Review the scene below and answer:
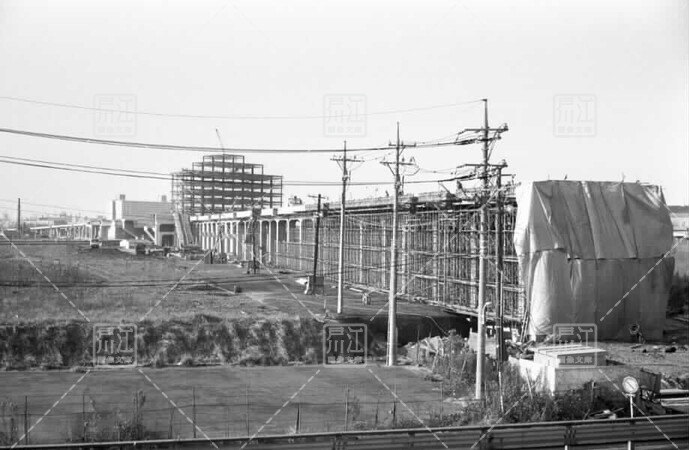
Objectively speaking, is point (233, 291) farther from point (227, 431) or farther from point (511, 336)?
point (227, 431)

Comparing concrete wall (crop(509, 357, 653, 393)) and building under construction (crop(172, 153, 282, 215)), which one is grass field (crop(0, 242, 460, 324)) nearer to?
concrete wall (crop(509, 357, 653, 393))

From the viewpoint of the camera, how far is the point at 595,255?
20.0 m

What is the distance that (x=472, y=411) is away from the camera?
11516mm

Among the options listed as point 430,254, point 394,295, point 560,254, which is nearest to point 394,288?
point 394,295

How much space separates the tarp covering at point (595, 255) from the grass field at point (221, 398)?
17.5 feet

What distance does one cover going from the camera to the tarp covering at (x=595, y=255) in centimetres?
1920

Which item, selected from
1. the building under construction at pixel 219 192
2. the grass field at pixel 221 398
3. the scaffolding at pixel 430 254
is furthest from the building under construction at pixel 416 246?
the building under construction at pixel 219 192

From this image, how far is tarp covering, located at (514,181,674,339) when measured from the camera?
19.2 meters

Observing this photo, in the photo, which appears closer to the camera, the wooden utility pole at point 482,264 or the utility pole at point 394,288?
the wooden utility pole at point 482,264

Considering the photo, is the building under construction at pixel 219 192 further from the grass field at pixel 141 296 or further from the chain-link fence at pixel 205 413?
the chain-link fence at pixel 205 413

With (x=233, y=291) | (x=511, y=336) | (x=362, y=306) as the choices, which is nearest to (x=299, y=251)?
(x=233, y=291)

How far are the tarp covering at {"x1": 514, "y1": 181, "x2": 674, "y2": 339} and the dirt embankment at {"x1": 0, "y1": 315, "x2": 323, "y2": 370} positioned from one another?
7.15 metres

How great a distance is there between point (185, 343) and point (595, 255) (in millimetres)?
13215

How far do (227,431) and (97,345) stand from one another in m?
8.59
